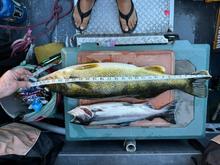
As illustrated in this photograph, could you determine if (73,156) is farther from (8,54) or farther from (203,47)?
(203,47)

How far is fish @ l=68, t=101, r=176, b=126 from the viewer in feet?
4.97

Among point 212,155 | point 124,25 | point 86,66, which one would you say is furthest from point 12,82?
point 212,155

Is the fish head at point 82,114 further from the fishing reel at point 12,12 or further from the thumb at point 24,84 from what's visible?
the fishing reel at point 12,12

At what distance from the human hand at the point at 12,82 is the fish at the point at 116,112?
0.24 m

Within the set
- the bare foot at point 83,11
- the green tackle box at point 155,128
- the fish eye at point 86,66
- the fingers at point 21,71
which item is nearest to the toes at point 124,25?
the bare foot at point 83,11

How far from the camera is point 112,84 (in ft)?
Result: 4.78

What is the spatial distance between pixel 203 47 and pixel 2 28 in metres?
1.06

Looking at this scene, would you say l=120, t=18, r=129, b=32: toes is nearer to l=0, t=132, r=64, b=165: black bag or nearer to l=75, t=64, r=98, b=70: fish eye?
l=75, t=64, r=98, b=70: fish eye

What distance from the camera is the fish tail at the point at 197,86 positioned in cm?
148

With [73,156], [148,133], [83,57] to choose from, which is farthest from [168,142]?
[83,57]

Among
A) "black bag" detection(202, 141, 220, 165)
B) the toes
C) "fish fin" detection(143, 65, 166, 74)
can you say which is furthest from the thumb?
"black bag" detection(202, 141, 220, 165)

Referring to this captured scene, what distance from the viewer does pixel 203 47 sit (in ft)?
4.99

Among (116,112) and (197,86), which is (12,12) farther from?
(197,86)

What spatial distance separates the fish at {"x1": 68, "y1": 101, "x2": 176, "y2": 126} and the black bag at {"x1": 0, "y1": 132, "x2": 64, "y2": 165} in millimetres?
159
